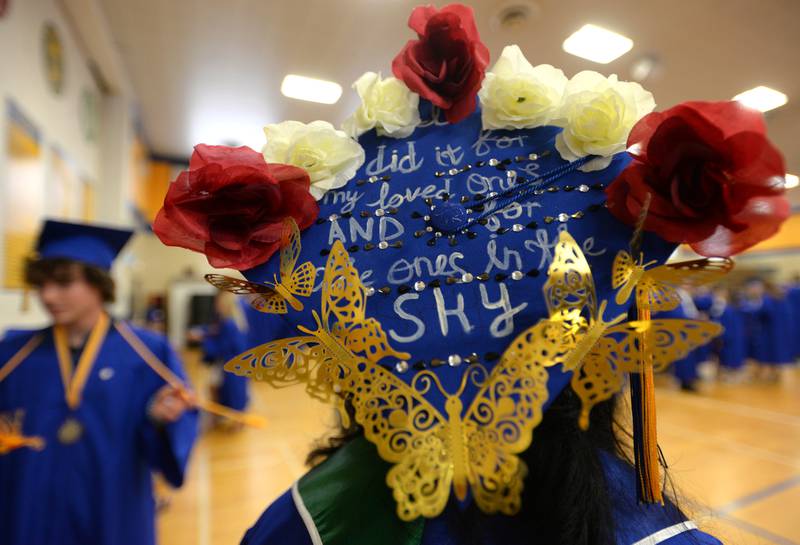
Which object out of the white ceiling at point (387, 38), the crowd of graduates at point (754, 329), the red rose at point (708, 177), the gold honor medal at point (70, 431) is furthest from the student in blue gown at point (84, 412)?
the crowd of graduates at point (754, 329)

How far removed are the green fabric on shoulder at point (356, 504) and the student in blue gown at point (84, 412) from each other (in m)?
1.02

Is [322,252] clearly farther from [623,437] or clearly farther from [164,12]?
[164,12]

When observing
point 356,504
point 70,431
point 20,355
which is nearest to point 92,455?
point 70,431

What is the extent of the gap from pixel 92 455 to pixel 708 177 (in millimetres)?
1531

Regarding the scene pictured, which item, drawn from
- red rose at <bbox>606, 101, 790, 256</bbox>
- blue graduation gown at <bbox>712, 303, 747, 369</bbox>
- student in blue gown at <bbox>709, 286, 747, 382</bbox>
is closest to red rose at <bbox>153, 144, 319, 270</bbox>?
red rose at <bbox>606, 101, 790, 256</bbox>

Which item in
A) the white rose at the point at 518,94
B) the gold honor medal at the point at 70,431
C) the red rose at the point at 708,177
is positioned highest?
the white rose at the point at 518,94

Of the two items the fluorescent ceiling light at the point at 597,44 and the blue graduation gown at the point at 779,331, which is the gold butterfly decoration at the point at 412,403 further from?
the blue graduation gown at the point at 779,331

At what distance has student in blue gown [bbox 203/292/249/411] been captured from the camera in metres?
3.61

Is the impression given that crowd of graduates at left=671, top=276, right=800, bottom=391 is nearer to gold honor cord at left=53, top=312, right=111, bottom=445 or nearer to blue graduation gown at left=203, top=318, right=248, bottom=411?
blue graduation gown at left=203, top=318, right=248, bottom=411

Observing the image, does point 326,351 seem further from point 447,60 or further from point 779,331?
point 779,331

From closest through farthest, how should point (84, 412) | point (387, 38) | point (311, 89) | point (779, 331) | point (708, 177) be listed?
1. point (708, 177)
2. point (84, 412)
3. point (387, 38)
4. point (311, 89)
5. point (779, 331)

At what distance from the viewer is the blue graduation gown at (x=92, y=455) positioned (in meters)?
1.18

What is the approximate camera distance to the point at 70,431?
1246mm

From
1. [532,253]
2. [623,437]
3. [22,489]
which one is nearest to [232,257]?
[532,253]
